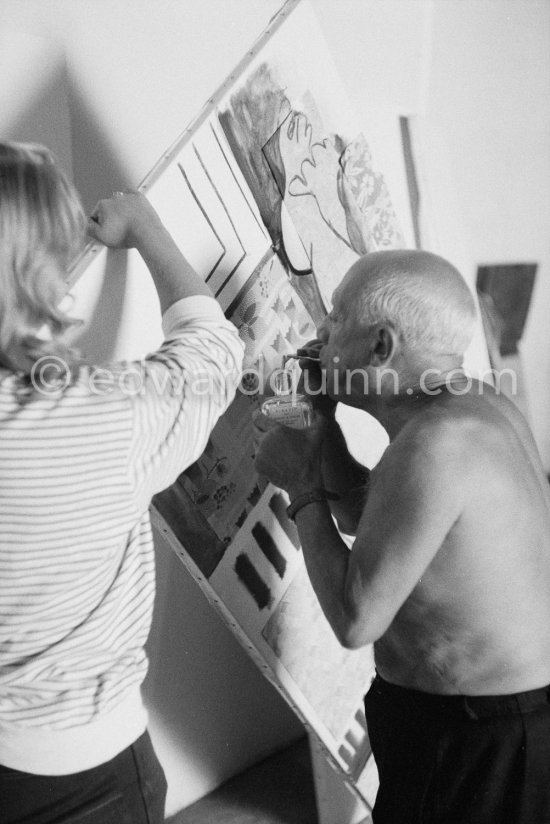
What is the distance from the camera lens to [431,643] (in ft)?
4.19

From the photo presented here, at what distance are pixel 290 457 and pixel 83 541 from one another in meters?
0.53

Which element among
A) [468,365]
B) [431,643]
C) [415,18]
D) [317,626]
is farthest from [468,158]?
[431,643]

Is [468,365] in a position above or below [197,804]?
above

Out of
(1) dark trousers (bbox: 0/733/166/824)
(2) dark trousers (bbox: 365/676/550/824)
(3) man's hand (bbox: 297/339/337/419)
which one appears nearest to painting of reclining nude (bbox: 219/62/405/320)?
(3) man's hand (bbox: 297/339/337/419)

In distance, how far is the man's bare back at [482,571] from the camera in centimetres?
120

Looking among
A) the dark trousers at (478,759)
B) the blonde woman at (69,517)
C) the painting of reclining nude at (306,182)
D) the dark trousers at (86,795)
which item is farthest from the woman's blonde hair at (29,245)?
the dark trousers at (478,759)

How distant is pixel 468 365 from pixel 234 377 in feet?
3.75

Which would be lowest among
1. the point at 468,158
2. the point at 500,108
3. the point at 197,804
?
the point at 197,804

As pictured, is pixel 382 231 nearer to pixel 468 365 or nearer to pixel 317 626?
pixel 468 365

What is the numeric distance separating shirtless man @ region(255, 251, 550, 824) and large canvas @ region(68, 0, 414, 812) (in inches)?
6.6

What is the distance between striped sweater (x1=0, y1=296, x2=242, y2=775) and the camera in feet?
2.90

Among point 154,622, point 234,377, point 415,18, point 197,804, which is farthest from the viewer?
point 415,18

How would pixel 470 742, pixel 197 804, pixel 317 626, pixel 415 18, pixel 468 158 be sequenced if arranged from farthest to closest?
pixel 468 158, pixel 415 18, pixel 197 804, pixel 317 626, pixel 470 742

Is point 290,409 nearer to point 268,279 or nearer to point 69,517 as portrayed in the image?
point 268,279
